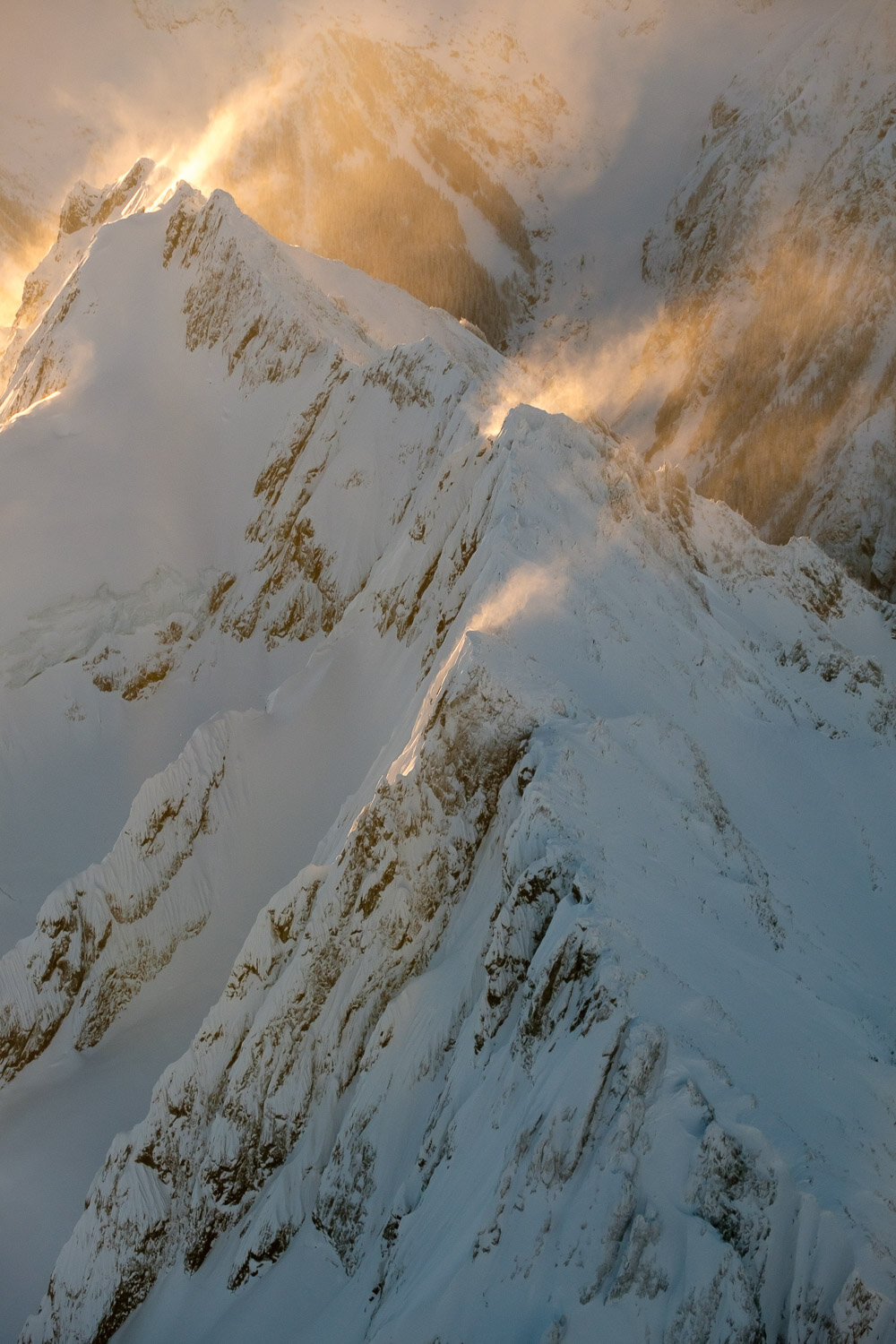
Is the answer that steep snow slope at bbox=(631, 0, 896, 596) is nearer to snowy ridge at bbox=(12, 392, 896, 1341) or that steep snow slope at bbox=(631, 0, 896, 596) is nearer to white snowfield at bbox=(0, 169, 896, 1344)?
white snowfield at bbox=(0, 169, 896, 1344)

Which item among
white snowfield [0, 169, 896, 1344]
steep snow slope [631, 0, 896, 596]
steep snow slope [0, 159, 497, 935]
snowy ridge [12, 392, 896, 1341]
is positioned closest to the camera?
snowy ridge [12, 392, 896, 1341]

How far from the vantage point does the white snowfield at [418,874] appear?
1305 cm

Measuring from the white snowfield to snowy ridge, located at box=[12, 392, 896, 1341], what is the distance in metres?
0.08

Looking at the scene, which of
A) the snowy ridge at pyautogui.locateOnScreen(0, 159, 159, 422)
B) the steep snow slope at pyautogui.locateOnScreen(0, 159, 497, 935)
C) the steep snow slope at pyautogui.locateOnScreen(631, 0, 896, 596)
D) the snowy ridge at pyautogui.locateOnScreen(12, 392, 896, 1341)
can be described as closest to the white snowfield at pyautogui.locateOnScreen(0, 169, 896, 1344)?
the snowy ridge at pyautogui.locateOnScreen(12, 392, 896, 1341)

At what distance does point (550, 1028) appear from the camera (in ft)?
49.0

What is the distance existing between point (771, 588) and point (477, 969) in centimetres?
2836

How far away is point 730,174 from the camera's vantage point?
90.4 meters

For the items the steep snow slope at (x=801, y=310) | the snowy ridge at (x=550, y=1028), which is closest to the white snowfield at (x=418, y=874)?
the snowy ridge at (x=550, y=1028)

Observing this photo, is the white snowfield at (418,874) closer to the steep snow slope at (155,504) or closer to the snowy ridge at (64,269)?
the steep snow slope at (155,504)

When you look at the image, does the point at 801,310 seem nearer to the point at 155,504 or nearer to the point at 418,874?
the point at 155,504

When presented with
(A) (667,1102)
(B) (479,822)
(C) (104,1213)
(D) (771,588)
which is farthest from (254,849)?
(A) (667,1102)

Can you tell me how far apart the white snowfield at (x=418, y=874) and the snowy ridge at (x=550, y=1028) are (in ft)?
0.25

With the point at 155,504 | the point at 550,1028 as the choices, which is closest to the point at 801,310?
the point at 155,504

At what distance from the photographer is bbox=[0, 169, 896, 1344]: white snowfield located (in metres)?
13.1
